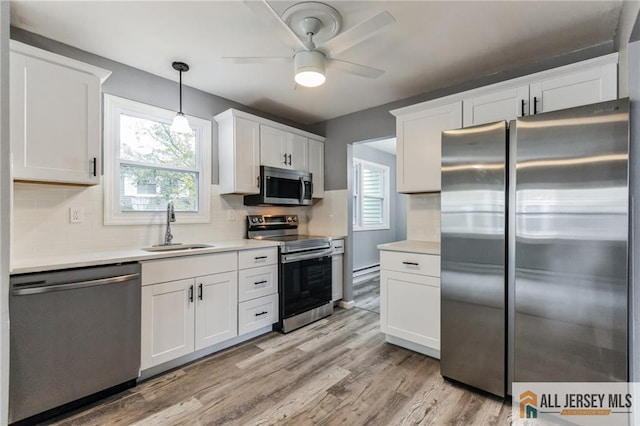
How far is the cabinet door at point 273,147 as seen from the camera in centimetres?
331

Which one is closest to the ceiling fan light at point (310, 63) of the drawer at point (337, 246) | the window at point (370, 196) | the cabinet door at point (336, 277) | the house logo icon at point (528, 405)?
the drawer at point (337, 246)

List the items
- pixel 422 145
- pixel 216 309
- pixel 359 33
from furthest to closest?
pixel 422 145
pixel 216 309
pixel 359 33

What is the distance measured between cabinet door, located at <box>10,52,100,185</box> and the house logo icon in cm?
317

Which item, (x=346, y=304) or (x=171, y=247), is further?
(x=346, y=304)

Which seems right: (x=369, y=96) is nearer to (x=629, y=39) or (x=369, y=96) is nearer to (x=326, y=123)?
(x=326, y=123)

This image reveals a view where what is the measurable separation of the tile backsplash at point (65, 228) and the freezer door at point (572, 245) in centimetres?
281

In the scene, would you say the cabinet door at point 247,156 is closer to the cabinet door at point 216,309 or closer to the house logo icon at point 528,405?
the cabinet door at point 216,309

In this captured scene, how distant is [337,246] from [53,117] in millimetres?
2861

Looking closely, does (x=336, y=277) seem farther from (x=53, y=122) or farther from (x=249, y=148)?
(x=53, y=122)

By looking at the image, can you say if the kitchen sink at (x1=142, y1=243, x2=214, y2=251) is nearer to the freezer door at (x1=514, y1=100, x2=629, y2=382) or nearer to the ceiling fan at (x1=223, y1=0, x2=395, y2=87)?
the ceiling fan at (x1=223, y1=0, x2=395, y2=87)

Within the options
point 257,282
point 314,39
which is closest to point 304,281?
point 257,282

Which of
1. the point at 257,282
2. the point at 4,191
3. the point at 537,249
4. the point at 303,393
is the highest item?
the point at 4,191

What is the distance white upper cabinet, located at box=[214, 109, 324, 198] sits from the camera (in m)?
3.06

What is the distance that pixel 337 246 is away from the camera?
12.3 ft
